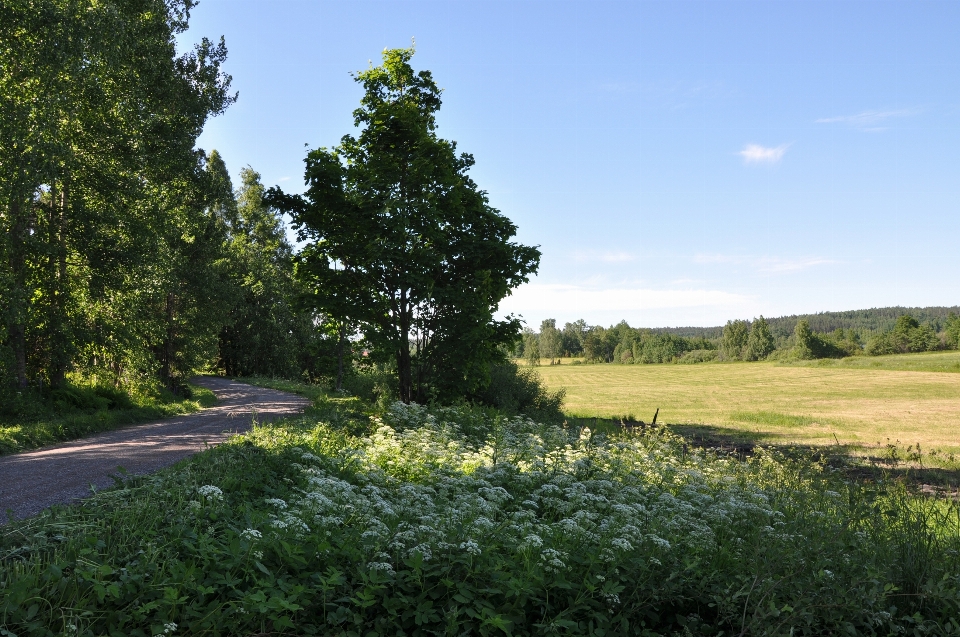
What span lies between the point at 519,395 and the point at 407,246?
34.0 feet

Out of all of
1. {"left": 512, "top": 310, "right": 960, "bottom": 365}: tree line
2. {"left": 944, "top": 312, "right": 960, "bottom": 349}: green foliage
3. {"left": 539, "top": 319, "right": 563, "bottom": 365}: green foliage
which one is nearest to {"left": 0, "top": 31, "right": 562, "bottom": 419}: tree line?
{"left": 512, "top": 310, "right": 960, "bottom": 365}: tree line

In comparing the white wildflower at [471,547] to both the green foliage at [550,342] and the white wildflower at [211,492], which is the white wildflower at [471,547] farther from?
the green foliage at [550,342]

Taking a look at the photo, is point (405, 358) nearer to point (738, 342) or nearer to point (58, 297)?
point (58, 297)

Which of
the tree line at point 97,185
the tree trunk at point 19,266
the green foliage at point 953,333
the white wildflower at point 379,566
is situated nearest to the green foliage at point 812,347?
the green foliage at point 953,333

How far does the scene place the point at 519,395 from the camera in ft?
77.8

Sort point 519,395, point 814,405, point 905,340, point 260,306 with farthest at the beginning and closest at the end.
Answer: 1. point 905,340
2. point 260,306
3. point 814,405
4. point 519,395

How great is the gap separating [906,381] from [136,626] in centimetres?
7067

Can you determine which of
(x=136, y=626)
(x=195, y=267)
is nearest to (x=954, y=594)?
(x=136, y=626)

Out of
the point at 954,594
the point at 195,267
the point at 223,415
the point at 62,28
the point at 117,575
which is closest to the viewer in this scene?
the point at 117,575

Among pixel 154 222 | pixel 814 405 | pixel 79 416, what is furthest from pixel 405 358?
pixel 814 405

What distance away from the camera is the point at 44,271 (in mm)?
16406

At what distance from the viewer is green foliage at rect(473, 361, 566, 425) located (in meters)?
22.3

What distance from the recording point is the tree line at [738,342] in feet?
353

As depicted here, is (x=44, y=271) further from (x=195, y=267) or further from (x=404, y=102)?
(x=404, y=102)
